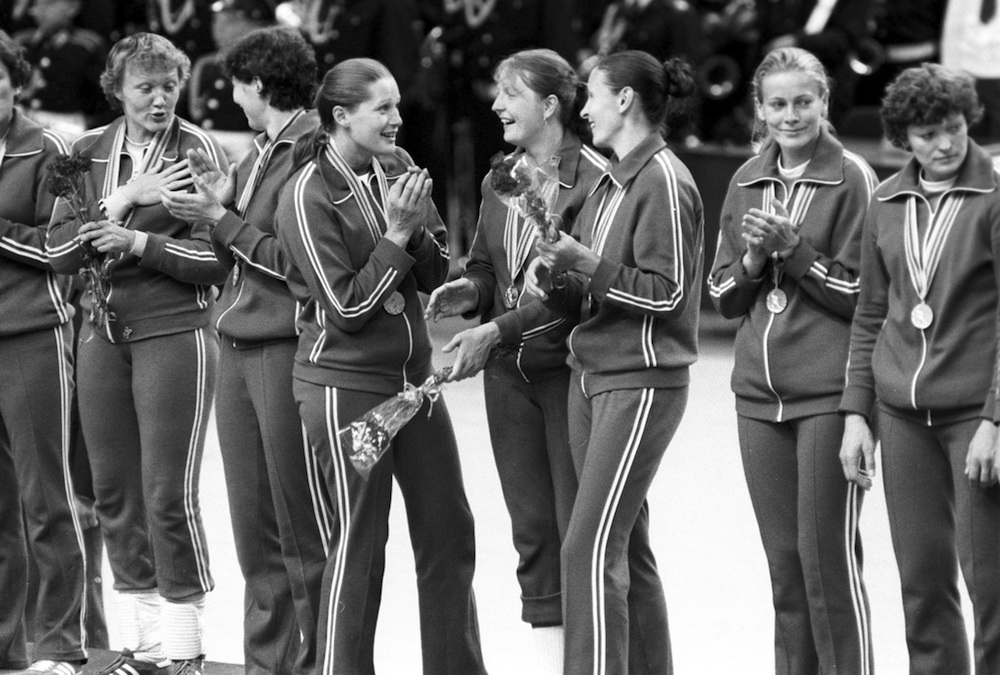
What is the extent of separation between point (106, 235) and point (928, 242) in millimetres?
2064

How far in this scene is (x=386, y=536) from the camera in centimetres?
405

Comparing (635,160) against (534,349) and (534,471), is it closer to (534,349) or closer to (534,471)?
(534,349)

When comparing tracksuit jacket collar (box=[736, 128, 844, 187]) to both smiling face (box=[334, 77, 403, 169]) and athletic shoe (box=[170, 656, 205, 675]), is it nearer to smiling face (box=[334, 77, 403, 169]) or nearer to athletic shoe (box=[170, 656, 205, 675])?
smiling face (box=[334, 77, 403, 169])

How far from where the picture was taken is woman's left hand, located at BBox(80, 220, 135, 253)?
4.31 metres

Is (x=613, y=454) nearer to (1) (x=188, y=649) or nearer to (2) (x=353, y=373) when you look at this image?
(2) (x=353, y=373)

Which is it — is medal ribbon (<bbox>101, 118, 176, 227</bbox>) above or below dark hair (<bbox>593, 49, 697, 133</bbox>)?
below

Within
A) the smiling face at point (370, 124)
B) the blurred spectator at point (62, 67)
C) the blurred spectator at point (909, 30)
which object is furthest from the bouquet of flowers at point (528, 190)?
the blurred spectator at point (909, 30)

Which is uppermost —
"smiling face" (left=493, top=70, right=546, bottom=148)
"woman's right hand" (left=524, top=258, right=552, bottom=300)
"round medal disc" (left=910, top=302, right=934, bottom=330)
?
"smiling face" (left=493, top=70, right=546, bottom=148)

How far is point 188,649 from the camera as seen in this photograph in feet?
14.8

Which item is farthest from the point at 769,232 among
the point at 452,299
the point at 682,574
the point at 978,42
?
the point at 978,42

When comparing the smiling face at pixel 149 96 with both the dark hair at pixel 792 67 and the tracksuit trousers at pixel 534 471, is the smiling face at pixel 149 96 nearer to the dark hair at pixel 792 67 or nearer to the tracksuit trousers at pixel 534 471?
the tracksuit trousers at pixel 534 471

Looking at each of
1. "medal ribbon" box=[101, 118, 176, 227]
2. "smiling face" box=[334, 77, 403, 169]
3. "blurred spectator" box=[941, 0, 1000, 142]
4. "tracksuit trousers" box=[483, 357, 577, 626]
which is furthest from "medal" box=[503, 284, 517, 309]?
"blurred spectator" box=[941, 0, 1000, 142]

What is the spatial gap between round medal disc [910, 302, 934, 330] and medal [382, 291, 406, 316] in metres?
1.21

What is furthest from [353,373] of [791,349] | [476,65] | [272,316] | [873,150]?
[873,150]
